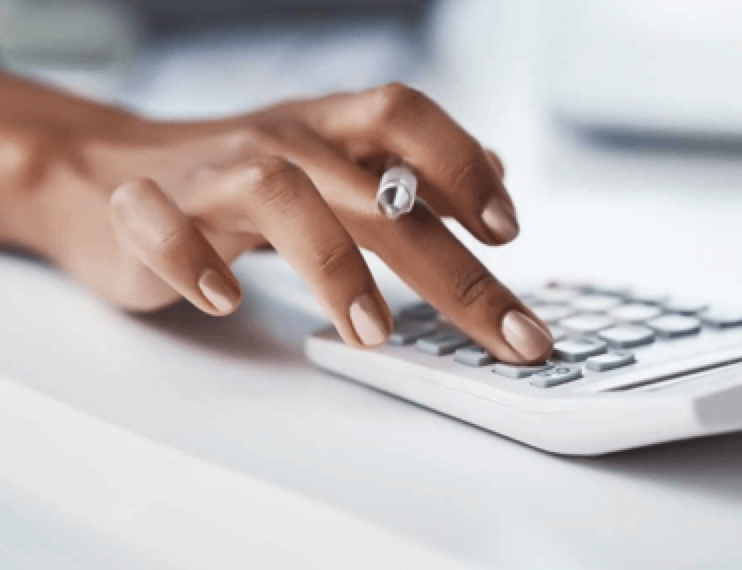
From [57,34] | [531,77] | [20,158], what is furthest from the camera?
[57,34]

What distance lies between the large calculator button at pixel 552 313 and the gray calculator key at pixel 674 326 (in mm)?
35

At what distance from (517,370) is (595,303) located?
0.30ft

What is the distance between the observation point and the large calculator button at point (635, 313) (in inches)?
15.1

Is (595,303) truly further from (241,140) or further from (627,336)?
(241,140)

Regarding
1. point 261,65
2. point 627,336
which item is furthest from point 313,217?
point 261,65

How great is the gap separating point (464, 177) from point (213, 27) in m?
0.85

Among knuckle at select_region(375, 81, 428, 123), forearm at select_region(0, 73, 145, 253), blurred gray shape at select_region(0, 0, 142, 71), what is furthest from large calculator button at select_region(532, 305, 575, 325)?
blurred gray shape at select_region(0, 0, 142, 71)

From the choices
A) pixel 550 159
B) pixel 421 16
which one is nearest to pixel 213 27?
pixel 421 16

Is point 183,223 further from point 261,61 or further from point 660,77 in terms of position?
point 261,61

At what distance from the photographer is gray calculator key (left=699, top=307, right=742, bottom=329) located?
37 centimetres

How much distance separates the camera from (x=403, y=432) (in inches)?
12.8

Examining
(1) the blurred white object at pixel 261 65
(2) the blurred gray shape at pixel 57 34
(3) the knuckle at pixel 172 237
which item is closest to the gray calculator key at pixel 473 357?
(3) the knuckle at pixel 172 237

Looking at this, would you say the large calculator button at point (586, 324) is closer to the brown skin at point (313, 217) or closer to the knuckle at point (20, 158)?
the brown skin at point (313, 217)

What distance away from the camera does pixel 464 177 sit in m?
0.41
